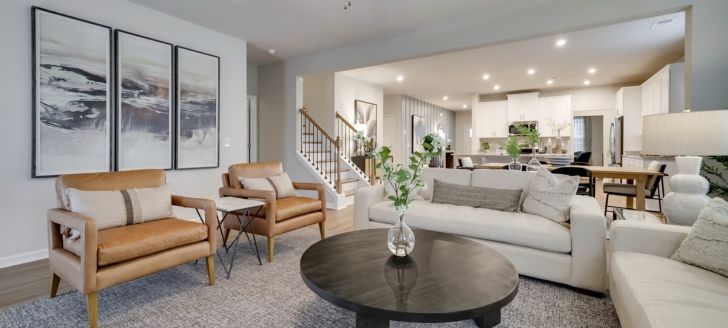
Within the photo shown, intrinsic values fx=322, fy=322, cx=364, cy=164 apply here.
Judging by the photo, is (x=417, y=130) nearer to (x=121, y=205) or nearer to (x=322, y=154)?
(x=322, y=154)

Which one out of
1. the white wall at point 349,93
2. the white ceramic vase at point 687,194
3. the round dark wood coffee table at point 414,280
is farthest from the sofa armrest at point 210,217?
the white wall at point 349,93

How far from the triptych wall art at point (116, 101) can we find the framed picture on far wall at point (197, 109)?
0.04ft

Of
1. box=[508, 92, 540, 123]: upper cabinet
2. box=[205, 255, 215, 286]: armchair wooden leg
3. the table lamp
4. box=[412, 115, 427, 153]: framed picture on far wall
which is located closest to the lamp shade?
the table lamp

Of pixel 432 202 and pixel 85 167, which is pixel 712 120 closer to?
pixel 432 202

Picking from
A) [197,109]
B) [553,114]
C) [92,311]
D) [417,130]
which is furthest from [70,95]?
[553,114]

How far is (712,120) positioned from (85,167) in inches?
202

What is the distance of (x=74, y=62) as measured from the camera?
323 centimetres

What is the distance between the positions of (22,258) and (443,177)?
4.21 meters

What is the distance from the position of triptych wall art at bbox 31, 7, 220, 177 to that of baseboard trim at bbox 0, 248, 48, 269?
2.53 feet

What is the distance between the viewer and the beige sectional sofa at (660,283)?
1166mm

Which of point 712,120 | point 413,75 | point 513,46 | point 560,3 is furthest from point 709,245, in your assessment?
point 413,75

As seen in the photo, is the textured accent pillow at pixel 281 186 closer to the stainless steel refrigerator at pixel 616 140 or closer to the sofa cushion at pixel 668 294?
the sofa cushion at pixel 668 294

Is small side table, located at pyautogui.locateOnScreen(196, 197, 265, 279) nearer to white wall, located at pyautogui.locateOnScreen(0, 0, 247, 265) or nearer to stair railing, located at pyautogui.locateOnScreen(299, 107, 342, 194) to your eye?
white wall, located at pyautogui.locateOnScreen(0, 0, 247, 265)

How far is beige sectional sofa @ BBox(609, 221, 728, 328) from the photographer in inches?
45.9
